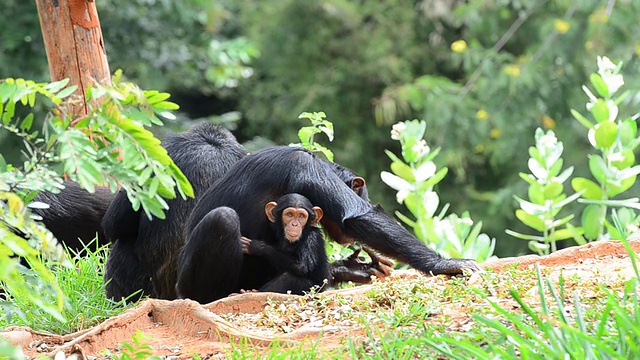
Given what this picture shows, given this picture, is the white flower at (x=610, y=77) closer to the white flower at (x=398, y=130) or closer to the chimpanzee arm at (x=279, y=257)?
the white flower at (x=398, y=130)

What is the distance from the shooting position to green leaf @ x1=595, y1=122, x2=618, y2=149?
689 centimetres

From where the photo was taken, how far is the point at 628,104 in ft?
48.9

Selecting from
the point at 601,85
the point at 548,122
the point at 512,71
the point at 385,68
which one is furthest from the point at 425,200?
the point at 385,68

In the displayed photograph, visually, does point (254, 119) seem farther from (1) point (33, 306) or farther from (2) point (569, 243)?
(1) point (33, 306)

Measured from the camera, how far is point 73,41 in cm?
690

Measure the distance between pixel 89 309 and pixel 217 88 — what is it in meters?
15.9

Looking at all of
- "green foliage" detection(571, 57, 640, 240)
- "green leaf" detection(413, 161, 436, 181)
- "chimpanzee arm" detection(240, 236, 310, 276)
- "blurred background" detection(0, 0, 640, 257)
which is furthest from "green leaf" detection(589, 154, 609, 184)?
"blurred background" detection(0, 0, 640, 257)

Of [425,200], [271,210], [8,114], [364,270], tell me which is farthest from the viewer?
[425,200]

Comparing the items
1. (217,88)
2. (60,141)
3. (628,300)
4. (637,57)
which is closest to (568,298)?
(628,300)

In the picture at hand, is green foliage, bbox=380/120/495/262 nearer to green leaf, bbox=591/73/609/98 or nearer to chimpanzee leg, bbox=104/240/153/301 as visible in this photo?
green leaf, bbox=591/73/609/98

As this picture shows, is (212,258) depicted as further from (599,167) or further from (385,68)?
(385,68)

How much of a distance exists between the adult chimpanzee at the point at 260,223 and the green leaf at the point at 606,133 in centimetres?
201

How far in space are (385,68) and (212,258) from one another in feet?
45.1

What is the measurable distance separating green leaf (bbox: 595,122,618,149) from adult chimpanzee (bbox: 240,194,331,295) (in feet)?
7.86
